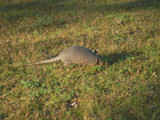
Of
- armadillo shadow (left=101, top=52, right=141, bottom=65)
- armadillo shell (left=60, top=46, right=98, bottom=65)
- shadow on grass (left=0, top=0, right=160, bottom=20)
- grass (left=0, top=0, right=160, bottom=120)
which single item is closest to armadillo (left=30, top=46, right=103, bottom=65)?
armadillo shell (left=60, top=46, right=98, bottom=65)

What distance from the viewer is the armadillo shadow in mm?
3882

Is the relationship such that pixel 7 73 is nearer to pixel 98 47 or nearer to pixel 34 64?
pixel 34 64

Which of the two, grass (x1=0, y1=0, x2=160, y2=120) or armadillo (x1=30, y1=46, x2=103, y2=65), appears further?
armadillo (x1=30, y1=46, x2=103, y2=65)

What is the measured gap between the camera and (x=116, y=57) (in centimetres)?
406

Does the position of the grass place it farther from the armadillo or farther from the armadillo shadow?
the armadillo

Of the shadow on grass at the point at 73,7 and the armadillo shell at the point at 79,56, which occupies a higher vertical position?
the shadow on grass at the point at 73,7

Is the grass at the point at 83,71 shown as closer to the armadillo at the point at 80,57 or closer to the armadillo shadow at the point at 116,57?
the armadillo shadow at the point at 116,57

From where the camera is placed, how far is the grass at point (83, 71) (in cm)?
262

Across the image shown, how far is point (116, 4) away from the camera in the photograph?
8961 millimetres

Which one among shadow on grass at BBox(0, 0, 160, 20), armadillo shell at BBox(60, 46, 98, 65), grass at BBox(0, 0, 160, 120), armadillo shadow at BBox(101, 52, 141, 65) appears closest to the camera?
grass at BBox(0, 0, 160, 120)

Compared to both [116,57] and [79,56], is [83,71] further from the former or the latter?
[116,57]

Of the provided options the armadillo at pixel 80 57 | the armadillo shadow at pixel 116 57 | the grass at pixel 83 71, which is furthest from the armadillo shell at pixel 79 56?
the armadillo shadow at pixel 116 57

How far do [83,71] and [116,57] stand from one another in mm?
981

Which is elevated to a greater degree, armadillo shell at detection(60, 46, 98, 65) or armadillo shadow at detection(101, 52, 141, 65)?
armadillo shell at detection(60, 46, 98, 65)
